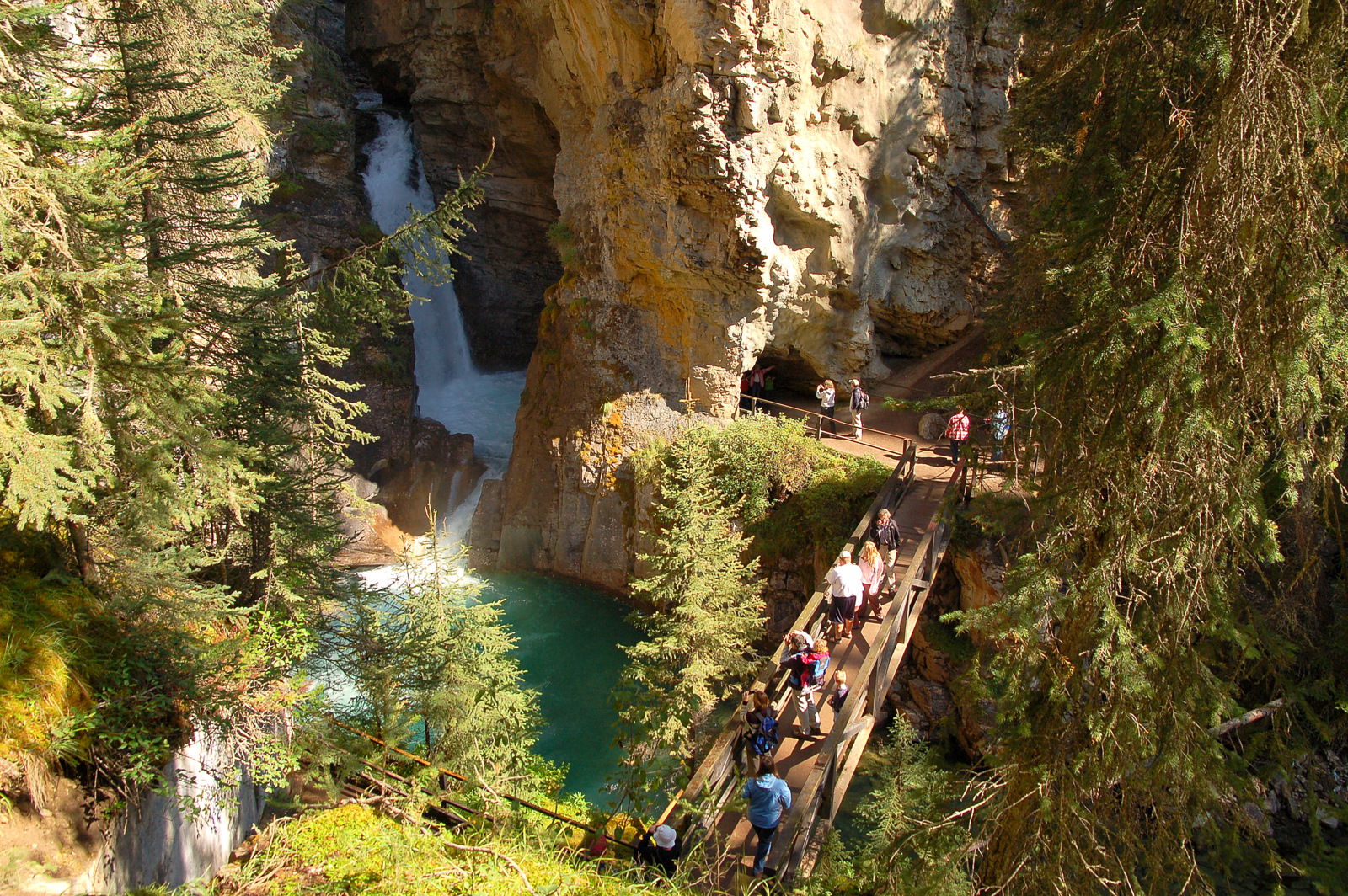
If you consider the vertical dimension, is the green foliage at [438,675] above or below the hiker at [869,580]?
below

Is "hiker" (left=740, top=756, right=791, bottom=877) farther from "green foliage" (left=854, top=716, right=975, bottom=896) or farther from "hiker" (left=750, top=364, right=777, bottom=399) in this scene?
"hiker" (left=750, top=364, right=777, bottom=399)

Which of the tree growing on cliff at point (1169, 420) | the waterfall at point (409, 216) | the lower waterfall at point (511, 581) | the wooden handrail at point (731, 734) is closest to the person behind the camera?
the tree growing on cliff at point (1169, 420)

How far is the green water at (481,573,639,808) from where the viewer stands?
43.9 feet

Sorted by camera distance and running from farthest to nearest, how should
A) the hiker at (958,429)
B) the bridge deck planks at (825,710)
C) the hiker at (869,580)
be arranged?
the hiker at (958,429) < the hiker at (869,580) < the bridge deck planks at (825,710)

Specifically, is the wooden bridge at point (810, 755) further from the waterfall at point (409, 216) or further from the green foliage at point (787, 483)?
the waterfall at point (409, 216)

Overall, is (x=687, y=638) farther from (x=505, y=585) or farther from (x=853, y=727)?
(x=505, y=585)

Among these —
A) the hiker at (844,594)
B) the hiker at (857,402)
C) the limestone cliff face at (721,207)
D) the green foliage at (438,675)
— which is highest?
the limestone cliff face at (721,207)

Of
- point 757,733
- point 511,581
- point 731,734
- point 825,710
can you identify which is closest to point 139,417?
point 731,734

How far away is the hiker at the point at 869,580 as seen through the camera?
9008 millimetres

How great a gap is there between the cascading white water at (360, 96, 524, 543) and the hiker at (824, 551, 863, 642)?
15.3 m

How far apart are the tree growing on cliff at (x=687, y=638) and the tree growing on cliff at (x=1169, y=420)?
6.44m

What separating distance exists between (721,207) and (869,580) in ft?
28.4

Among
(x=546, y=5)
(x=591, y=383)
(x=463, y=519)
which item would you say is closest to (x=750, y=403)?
(x=591, y=383)

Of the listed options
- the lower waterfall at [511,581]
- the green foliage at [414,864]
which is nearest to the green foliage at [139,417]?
the green foliage at [414,864]
